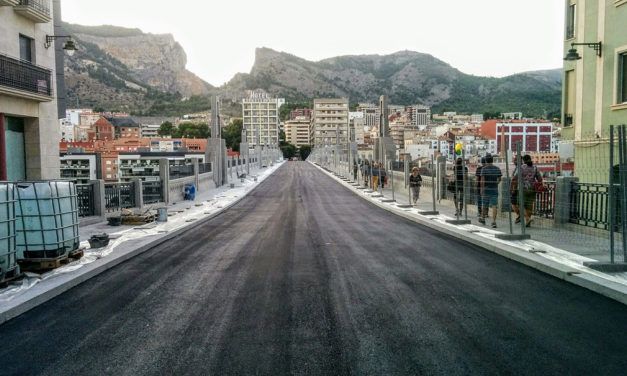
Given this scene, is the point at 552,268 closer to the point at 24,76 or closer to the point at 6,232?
the point at 6,232

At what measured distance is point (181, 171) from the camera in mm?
26797

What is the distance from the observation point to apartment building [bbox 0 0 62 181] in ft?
69.9

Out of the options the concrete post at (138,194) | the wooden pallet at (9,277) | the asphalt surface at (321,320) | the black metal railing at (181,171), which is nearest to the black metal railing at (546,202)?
the asphalt surface at (321,320)

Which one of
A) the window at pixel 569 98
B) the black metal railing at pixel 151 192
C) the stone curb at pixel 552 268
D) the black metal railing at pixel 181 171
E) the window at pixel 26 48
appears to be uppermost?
the window at pixel 26 48

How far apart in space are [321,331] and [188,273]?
393 centimetres

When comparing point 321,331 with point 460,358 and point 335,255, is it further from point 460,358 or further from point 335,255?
point 335,255

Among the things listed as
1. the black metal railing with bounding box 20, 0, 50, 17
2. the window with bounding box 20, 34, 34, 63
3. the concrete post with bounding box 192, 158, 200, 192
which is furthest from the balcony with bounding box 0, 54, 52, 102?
the concrete post with bounding box 192, 158, 200, 192

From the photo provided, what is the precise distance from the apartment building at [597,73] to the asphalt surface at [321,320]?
437 inches

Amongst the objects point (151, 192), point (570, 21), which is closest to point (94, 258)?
point (151, 192)

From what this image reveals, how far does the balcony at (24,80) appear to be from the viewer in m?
20.2

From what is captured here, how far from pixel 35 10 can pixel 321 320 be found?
74.2ft

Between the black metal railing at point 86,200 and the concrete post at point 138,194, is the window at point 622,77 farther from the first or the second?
the black metal railing at point 86,200

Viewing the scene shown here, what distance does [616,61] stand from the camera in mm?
18766

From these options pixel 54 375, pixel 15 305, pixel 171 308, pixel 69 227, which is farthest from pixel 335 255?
pixel 54 375
